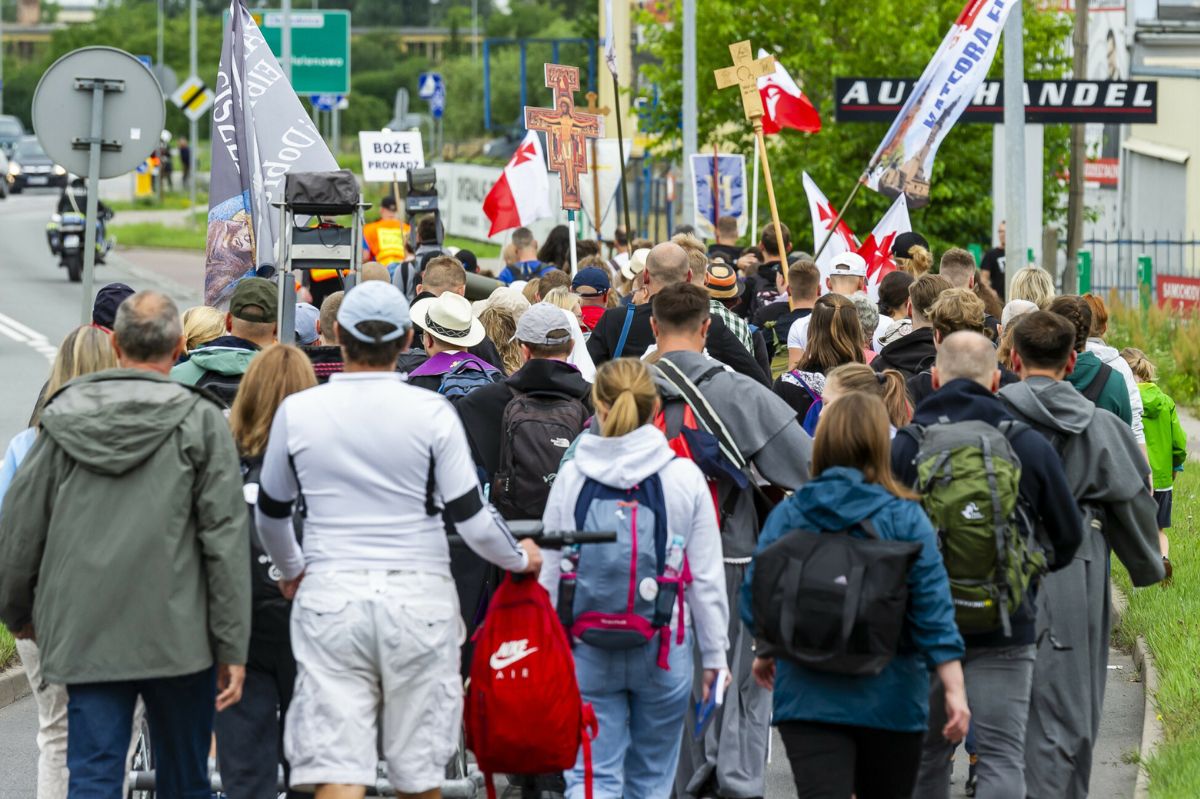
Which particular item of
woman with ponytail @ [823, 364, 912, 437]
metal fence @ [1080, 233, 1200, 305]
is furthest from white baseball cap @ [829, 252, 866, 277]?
metal fence @ [1080, 233, 1200, 305]

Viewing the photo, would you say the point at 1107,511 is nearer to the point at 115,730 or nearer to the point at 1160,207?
the point at 115,730

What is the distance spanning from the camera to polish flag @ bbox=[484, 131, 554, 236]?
16.1 m

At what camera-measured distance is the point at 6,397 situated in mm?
19109

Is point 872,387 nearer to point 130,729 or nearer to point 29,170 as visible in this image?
point 130,729

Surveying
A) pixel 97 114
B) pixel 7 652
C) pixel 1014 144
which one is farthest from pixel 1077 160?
pixel 7 652

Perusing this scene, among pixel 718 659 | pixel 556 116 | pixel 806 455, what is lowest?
pixel 718 659

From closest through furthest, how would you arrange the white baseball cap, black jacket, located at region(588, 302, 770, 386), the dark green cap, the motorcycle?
1. the dark green cap
2. black jacket, located at region(588, 302, 770, 386)
3. the white baseball cap
4. the motorcycle

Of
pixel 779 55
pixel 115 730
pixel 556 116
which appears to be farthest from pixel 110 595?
pixel 779 55

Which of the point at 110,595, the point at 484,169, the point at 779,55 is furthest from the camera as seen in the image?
the point at 484,169

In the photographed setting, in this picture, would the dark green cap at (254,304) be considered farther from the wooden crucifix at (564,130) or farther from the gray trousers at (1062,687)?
the wooden crucifix at (564,130)

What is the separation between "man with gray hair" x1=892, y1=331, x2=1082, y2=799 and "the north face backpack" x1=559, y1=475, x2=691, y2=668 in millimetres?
786

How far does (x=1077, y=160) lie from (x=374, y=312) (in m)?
21.6

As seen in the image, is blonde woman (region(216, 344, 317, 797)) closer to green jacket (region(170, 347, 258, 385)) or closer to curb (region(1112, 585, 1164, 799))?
green jacket (region(170, 347, 258, 385))

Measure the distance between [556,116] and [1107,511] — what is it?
29.3 ft
